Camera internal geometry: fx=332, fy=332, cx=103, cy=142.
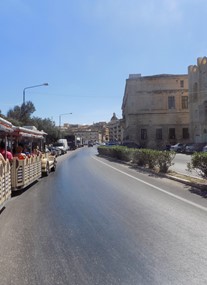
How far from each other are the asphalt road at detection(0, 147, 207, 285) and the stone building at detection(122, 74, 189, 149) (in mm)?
68270

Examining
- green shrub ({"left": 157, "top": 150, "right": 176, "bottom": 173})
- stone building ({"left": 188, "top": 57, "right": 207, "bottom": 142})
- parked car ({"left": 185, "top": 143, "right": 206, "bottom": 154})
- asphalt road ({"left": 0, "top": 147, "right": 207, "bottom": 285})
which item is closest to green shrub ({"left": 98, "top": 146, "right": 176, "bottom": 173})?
green shrub ({"left": 157, "top": 150, "right": 176, "bottom": 173})

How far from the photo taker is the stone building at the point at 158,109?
7725 cm

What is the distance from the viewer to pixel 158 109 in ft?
260

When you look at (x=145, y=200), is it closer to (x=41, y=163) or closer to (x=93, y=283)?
(x=93, y=283)

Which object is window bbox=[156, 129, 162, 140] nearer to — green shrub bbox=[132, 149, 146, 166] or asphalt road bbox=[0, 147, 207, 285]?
green shrub bbox=[132, 149, 146, 166]

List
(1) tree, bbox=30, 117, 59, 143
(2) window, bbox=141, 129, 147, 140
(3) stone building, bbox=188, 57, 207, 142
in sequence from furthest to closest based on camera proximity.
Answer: (2) window, bbox=141, 129, 147, 140 < (1) tree, bbox=30, 117, 59, 143 < (3) stone building, bbox=188, 57, 207, 142

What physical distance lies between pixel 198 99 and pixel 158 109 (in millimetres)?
21356

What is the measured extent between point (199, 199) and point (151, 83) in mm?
72789

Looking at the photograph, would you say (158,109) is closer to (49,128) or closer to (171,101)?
(171,101)

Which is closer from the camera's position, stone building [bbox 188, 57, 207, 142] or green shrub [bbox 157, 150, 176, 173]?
green shrub [bbox 157, 150, 176, 173]

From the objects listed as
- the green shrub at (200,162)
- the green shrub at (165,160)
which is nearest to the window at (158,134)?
the green shrub at (165,160)

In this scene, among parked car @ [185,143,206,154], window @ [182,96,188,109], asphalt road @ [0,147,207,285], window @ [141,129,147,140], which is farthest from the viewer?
window @ [182,96,188,109]

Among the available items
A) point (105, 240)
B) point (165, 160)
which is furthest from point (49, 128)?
point (105, 240)

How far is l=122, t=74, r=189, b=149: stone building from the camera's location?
77.2 metres
